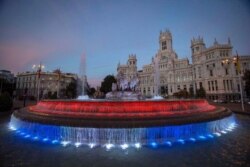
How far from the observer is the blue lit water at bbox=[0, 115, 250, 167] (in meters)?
5.73

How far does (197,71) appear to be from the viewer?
6725 centimetres

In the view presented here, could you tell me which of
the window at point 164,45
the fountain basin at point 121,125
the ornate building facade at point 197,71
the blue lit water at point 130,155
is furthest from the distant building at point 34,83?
the blue lit water at point 130,155

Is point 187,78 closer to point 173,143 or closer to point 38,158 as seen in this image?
point 173,143

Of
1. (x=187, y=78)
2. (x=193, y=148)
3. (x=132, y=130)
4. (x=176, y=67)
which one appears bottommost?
(x=193, y=148)

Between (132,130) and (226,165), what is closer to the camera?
(226,165)

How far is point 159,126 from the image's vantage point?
7.72 m

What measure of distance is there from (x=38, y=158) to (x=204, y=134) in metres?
9.86

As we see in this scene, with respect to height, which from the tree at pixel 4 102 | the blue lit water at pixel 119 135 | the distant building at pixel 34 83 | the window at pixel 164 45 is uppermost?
the window at pixel 164 45

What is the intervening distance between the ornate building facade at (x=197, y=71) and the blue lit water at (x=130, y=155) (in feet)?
103

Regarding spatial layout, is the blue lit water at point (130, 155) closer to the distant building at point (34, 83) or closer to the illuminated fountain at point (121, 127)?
the illuminated fountain at point (121, 127)

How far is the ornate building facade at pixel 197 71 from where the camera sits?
185 feet

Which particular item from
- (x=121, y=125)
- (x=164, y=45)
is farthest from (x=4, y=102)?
(x=164, y=45)

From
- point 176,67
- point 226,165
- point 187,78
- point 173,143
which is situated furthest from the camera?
point 176,67

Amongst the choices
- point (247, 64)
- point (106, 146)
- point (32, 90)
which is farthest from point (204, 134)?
point (32, 90)
